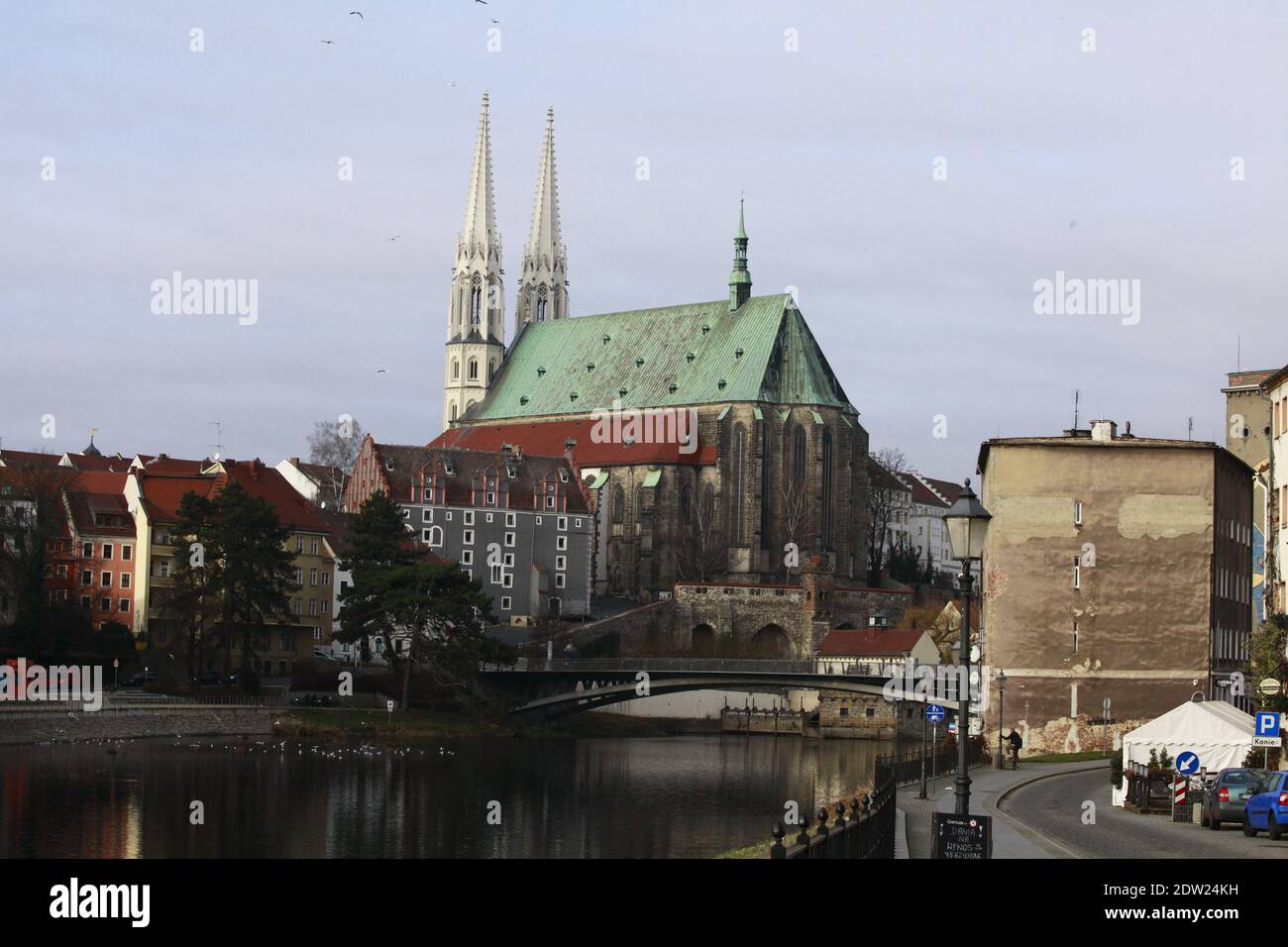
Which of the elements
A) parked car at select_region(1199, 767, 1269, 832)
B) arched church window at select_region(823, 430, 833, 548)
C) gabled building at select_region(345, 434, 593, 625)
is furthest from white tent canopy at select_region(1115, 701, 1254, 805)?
arched church window at select_region(823, 430, 833, 548)

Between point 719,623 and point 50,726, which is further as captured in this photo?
point 719,623

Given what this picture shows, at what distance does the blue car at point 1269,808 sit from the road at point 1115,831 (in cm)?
23

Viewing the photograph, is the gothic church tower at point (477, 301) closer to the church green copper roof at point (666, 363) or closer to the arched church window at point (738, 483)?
the church green copper roof at point (666, 363)

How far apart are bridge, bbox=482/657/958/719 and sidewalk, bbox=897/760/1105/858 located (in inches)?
1314

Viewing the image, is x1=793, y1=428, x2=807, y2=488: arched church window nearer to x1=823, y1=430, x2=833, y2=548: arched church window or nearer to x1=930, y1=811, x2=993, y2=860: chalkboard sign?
x1=823, y1=430, x2=833, y2=548: arched church window

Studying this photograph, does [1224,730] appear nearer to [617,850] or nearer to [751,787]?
[617,850]

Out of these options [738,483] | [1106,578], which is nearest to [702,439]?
[738,483]

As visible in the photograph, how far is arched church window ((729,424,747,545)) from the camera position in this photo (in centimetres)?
14688

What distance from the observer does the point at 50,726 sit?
82812 mm

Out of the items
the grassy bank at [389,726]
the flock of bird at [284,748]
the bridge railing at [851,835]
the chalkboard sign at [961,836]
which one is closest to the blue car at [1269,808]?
the bridge railing at [851,835]

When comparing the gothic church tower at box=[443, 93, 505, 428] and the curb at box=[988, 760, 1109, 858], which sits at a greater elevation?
the gothic church tower at box=[443, 93, 505, 428]
